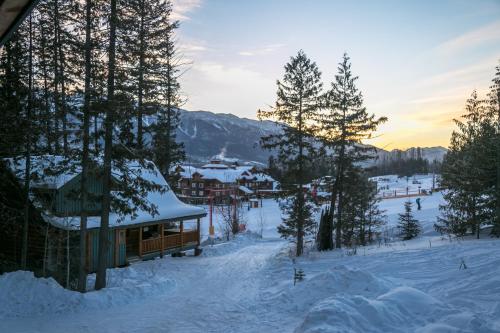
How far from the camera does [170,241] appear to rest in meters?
23.2

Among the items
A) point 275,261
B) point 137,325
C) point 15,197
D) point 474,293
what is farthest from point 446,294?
point 15,197

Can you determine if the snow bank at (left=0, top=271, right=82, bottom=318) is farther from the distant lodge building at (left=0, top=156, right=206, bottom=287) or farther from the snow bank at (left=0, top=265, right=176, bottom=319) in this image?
the distant lodge building at (left=0, top=156, right=206, bottom=287)

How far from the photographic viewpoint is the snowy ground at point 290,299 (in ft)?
25.2

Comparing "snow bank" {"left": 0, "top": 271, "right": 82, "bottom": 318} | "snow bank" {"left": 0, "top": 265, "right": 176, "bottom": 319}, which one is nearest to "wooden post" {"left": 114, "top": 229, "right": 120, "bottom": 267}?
"snow bank" {"left": 0, "top": 265, "right": 176, "bottom": 319}

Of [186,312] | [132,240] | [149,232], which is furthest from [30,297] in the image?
[149,232]

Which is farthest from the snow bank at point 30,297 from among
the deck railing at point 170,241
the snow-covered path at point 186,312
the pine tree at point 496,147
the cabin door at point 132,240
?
the pine tree at point 496,147

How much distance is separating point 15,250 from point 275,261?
12519 millimetres

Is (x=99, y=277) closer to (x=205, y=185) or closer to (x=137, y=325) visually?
(x=137, y=325)

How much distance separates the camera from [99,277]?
1386 cm

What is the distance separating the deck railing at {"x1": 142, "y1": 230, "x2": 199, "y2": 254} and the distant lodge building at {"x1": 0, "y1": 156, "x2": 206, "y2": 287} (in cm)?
6

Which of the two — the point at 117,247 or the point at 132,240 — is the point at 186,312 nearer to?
the point at 117,247

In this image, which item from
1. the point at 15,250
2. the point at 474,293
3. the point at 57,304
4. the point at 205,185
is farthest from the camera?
the point at 205,185

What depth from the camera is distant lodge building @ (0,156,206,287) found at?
46.8 ft

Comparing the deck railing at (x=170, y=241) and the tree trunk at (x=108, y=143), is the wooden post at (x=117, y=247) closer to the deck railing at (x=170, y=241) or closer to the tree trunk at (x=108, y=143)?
the deck railing at (x=170, y=241)
